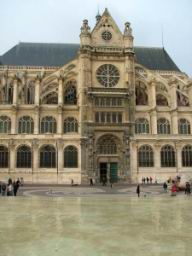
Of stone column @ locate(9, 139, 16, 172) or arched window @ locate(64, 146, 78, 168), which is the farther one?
arched window @ locate(64, 146, 78, 168)

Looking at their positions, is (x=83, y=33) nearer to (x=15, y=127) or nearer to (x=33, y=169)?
(x=15, y=127)

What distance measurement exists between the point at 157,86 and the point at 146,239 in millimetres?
44547

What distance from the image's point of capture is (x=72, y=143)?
4675 centimetres

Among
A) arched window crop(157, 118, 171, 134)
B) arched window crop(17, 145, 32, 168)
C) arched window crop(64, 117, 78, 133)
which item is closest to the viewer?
arched window crop(17, 145, 32, 168)

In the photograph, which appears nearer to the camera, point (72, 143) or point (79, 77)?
point (72, 143)

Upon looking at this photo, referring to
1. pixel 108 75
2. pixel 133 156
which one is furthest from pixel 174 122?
pixel 108 75

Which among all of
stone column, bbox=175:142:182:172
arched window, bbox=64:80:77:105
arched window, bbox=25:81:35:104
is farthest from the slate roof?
stone column, bbox=175:142:182:172

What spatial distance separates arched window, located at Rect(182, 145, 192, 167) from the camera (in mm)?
48219

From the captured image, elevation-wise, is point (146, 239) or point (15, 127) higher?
point (15, 127)

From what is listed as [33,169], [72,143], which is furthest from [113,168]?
[33,169]

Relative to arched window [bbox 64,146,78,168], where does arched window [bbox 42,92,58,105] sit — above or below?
above

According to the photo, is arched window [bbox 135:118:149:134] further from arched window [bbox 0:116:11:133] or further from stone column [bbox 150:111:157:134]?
arched window [bbox 0:116:11:133]

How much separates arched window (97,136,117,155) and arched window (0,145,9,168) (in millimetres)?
12749

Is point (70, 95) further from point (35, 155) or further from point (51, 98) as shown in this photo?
point (35, 155)
